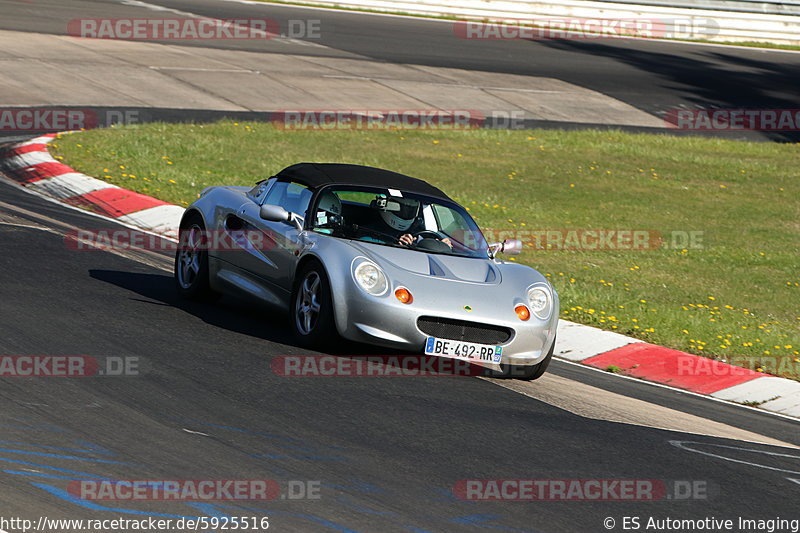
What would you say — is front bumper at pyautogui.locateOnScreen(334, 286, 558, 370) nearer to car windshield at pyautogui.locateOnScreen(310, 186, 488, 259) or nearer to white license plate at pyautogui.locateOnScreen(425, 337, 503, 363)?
white license plate at pyautogui.locateOnScreen(425, 337, 503, 363)

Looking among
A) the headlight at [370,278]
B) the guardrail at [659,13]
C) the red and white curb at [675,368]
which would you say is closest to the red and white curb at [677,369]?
the red and white curb at [675,368]

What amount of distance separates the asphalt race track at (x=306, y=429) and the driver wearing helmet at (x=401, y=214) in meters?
1.12

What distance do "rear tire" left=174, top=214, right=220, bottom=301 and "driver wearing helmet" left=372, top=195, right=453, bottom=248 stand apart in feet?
5.56

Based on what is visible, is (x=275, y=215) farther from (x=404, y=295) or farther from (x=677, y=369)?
(x=677, y=369)

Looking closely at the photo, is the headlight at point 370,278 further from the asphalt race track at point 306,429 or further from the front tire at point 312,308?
the asphalt race track at point 306,429

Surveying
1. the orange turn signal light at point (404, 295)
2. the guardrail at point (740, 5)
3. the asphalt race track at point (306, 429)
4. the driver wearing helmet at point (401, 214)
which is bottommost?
the asphalt race track at point (306, 429)

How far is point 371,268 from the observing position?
335 inches

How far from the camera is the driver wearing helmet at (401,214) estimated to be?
31.3 feet

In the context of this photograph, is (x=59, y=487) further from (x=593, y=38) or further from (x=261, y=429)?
(x=593, y=38)

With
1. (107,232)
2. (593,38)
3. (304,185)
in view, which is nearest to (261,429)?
(304,185)

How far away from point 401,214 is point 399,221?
0.29ft

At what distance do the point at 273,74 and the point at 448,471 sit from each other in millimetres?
21371

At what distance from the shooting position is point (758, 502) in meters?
6.51

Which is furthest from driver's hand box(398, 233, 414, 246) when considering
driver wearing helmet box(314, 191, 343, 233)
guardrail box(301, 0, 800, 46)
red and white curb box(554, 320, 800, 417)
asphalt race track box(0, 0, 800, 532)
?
guardrail box(301, 0, 800, 46)
